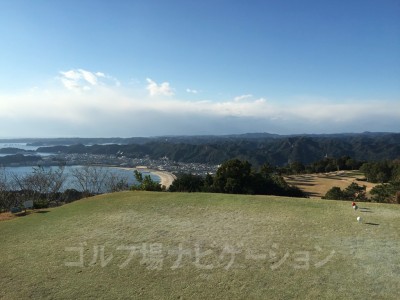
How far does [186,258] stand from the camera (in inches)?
396

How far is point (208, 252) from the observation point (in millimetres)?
10445

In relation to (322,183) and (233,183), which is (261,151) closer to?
(322,183)

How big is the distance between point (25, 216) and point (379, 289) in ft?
54.0

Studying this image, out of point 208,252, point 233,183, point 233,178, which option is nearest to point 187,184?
point 233,178

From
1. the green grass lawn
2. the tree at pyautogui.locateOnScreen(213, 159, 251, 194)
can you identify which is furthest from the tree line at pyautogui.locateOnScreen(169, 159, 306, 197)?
the green grass lawn

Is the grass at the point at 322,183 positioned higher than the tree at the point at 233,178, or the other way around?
the tree at the point at 233,178

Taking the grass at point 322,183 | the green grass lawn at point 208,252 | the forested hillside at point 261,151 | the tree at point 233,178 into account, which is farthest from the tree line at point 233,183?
the forested hillside at point 261,151

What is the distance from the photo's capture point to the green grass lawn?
8203mm

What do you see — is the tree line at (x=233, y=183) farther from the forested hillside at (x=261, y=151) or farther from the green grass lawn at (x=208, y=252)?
the forested hillside at (x=261, y=151)

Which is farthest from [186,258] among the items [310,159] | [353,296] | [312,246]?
[310,159]

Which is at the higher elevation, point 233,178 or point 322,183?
point 233,178

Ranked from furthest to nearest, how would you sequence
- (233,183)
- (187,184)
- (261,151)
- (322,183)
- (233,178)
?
(261,151) < (322,183) < (187,184) < (233,178) < (233,183)

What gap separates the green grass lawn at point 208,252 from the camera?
323 inches

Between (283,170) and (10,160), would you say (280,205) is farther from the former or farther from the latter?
(10,160)
